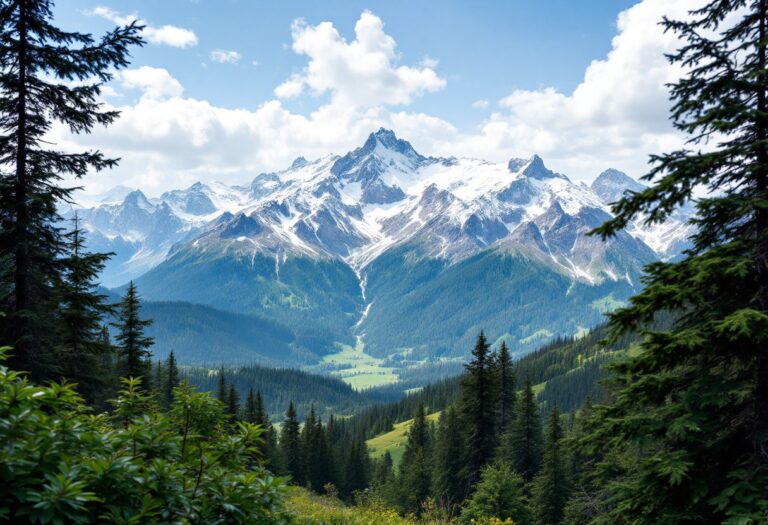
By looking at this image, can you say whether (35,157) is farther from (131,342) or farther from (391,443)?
(391,443)

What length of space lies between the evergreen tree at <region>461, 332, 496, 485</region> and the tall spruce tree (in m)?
32.8

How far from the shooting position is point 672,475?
30.2ft

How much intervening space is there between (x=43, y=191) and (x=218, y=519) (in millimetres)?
16966

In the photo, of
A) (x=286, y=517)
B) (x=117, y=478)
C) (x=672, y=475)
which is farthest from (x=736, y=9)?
(x=117, y=478)

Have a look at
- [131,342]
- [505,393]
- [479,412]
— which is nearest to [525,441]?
[505,393]

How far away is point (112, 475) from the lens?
537 cm

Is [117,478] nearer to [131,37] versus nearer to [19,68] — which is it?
[131,37]

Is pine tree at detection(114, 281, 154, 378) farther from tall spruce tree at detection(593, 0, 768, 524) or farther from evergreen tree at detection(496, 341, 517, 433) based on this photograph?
tall spruce tree at detection(593, 0, 768, 524)

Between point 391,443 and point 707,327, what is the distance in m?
127

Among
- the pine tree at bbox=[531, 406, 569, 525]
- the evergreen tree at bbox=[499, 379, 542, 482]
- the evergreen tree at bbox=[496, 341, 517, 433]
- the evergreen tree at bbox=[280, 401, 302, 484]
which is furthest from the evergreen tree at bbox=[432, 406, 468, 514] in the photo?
the evergreen tree at bbox=[280, 401, 302, 484]

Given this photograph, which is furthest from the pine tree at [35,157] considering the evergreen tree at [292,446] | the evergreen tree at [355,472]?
the evergreen tree at [355,472]

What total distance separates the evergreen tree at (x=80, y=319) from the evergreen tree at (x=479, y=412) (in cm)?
2955

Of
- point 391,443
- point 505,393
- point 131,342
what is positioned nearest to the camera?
point 131,342

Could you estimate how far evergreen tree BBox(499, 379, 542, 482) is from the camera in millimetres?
47688
